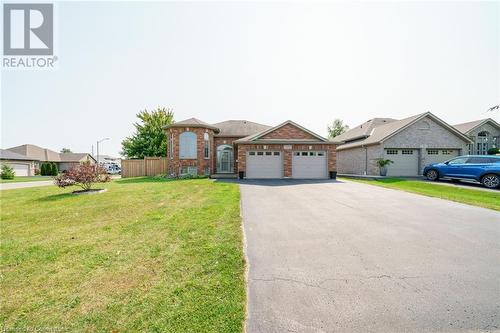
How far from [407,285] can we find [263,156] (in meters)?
15.2

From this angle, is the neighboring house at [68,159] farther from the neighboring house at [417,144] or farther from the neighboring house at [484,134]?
the neighboring house at [484,134]

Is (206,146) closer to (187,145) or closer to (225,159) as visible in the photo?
(187,145)

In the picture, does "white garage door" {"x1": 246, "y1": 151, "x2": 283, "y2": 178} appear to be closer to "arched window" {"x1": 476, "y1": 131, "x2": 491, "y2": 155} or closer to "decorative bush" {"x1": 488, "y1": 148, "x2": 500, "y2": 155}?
"decorative bush" {"x1": 488, "y1": 148, "x2": 500, "y2": 155}

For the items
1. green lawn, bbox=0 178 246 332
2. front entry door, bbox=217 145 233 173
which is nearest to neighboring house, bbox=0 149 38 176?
front entry door, bbox=217 145 233 173

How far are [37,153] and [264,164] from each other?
44197mm

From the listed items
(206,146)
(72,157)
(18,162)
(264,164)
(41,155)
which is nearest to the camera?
(264,164)

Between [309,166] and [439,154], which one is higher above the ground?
[439,154]

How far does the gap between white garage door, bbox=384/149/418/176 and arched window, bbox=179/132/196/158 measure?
1778 centimetres

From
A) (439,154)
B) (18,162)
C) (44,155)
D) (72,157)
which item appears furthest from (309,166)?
(72,157)

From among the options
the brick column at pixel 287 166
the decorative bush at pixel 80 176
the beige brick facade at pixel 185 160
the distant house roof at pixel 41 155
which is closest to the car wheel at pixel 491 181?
the brick column at pixel 287 166

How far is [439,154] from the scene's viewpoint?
64.9 feet

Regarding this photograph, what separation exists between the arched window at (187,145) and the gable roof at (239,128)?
373cm

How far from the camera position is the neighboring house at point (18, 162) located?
92.8 feet

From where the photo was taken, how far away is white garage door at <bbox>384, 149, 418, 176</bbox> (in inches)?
771
